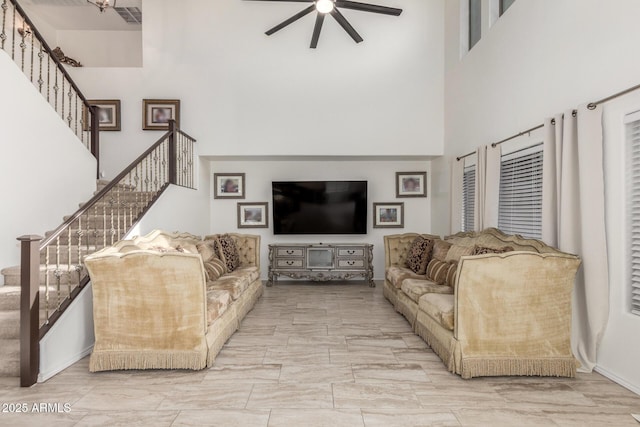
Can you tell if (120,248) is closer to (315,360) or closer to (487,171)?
(315,360)

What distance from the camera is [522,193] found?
4059mm

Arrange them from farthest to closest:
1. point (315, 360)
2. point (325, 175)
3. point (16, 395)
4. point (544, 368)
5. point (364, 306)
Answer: point (325, 175) < point (364, 306) < point (315, 360) < point (544, 368) < point (16, 395)

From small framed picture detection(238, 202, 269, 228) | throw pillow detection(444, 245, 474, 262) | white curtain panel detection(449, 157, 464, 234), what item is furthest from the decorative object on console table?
throw pillow detection(444, 245, 474, 262)

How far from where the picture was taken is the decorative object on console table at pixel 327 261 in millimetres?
6414

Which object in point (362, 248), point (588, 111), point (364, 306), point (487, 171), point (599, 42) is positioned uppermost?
point (599, 42)

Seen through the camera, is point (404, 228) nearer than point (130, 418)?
No

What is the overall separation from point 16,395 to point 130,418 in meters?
0.98

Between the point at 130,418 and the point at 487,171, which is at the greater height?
the point at 487,171

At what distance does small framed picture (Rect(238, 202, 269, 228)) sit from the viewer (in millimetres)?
7012

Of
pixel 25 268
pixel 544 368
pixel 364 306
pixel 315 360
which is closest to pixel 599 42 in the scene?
pixel 544 368

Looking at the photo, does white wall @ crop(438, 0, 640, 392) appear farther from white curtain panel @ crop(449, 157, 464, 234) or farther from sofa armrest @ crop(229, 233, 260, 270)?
sofa armrest @ crop(229, 233, 260, 270)

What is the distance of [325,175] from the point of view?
7.02 m

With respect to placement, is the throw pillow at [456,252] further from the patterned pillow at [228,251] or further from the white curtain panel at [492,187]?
the patterned pillow at [228,251]

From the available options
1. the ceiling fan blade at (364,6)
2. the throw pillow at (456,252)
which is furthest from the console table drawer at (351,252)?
the ceiling fan blade at (364,6)
